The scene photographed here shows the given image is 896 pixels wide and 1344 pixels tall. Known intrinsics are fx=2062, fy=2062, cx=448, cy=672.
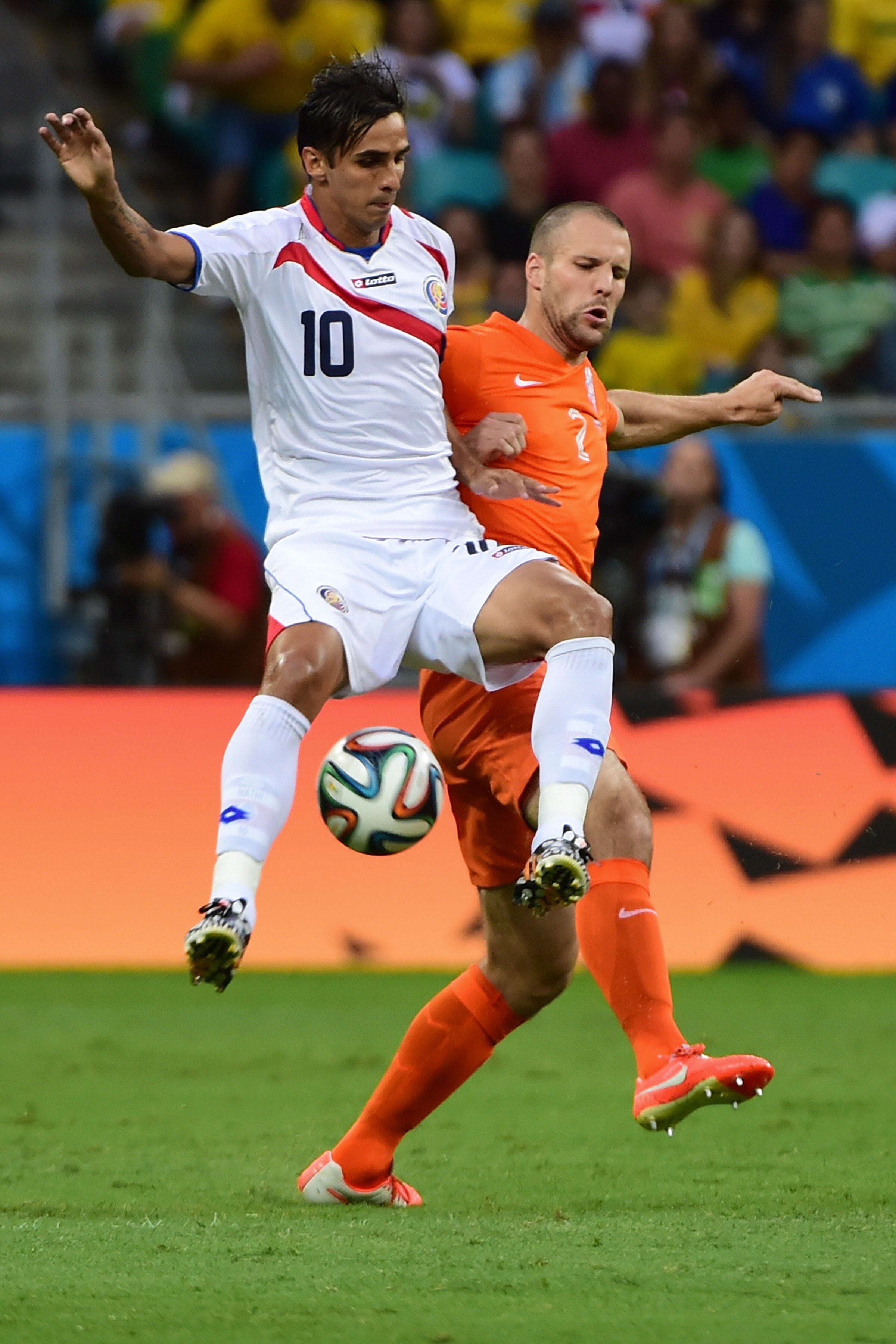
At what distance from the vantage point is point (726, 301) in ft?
42.7

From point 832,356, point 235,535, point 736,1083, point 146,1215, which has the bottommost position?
point 146,1215

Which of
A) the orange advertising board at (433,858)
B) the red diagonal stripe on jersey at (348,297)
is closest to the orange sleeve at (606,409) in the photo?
the red diagonal stripe on jersey at (348,297)

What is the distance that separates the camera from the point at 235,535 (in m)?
11.3

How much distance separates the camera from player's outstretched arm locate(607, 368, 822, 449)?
559 centimetres

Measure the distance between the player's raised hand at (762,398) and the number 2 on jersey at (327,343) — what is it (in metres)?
1.13

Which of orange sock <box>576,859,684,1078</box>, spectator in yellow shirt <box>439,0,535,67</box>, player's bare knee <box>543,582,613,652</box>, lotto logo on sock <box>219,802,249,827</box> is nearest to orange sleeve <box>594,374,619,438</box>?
player's bare knee <box>543,582,613,652</box>

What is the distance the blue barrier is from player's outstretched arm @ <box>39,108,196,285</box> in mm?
6961

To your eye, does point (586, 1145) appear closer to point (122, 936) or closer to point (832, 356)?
point (122, 936)

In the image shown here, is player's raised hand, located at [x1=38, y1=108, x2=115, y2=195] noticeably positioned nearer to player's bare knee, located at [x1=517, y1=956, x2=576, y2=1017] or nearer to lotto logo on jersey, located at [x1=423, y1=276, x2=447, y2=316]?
lotto logo on jersey, located at [x1=423, y1=276, x2=447, y2=316]

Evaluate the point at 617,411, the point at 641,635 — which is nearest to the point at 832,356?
the point at 641,635

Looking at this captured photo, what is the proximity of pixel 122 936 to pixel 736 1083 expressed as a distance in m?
5.52

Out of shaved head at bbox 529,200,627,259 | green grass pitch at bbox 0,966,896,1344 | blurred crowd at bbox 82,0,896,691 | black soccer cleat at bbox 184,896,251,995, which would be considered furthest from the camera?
blurred crowd at bbox 82,0,896,691

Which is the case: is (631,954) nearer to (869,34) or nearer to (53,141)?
(53,141)

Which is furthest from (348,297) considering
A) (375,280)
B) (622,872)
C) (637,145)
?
(637,145)
